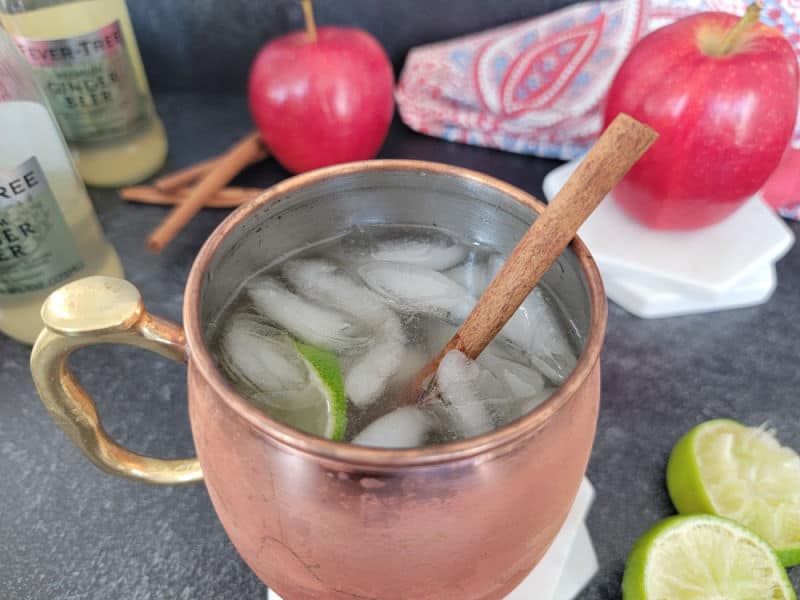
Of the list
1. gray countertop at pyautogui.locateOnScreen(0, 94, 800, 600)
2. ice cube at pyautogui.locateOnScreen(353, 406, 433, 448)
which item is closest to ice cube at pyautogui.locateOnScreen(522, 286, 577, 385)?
ice cube at pyautogui.locateOnScreen(353, 406, 433, 448)

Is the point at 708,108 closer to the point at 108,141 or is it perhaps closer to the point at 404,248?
the point at 404,248

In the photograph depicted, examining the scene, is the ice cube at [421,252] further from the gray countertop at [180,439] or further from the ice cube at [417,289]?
the gray countertop at [180,439]

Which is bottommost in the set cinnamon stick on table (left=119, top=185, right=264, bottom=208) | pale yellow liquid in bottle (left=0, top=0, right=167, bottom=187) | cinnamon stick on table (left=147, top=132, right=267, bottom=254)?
cinnamon stick on table (left=119, top=185, right=264, bottom=208)

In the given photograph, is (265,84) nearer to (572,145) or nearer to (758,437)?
(572,145)

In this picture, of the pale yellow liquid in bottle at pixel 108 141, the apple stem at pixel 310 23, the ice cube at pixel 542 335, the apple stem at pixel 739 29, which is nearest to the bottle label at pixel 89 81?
the pale yellow liquid in bottle at pixel 108 141

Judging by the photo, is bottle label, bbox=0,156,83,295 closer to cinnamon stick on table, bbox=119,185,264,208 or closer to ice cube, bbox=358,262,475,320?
cinnamon stick on table, bbox=119,185,264,208

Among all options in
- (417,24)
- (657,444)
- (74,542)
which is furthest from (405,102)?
(74,542)
